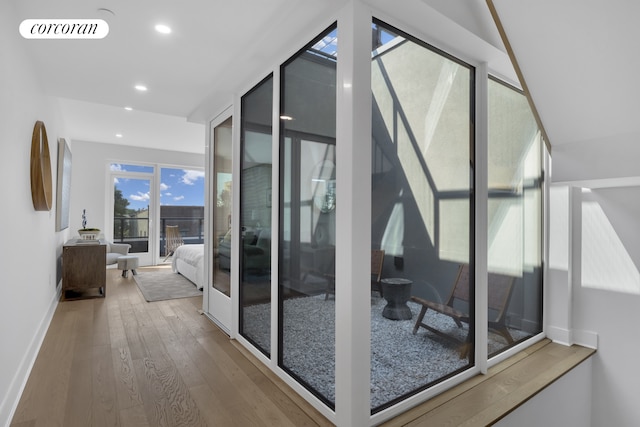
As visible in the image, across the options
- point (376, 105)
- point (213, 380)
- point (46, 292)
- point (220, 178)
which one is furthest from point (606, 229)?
point (46, 292)

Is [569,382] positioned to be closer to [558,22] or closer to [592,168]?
[592,168]

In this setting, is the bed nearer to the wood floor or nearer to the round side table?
the wood floor

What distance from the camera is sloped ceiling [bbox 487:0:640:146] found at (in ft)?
4.92

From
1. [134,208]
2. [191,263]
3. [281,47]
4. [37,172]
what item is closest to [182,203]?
[134,208]

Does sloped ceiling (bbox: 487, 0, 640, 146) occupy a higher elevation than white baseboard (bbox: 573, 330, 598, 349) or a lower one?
higher

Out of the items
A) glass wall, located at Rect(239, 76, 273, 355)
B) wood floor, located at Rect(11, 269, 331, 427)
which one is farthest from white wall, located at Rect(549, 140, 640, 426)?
wood floor, located at Rect(11, 269, 331, 427)

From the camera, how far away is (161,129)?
5.86 metres

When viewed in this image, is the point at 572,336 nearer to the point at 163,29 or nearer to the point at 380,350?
the point at 380,350

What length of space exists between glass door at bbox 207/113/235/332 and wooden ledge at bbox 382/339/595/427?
2013 mm

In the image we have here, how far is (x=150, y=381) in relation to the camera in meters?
2.31

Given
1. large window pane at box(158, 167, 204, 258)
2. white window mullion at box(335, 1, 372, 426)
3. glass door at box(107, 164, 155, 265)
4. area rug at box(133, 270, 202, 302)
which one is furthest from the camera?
large window pane at box(158, 167, 204, 258)

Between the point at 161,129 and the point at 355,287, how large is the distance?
215 inches

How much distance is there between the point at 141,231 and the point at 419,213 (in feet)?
23.8

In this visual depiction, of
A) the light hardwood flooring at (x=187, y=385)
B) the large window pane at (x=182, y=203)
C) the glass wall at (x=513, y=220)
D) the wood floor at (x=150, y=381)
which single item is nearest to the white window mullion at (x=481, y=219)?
the glass wall at (x=513, y=220)
